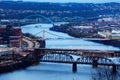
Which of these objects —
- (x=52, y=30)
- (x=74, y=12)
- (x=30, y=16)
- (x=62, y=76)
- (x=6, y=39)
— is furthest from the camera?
(x=74, y=12)

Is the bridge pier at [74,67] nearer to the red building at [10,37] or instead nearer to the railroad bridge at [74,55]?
the railroad bridge at [74,55]

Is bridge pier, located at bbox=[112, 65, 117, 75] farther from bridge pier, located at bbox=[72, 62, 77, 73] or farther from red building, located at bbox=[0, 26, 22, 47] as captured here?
red building, located at bbox=[0, 26, 22, 47]

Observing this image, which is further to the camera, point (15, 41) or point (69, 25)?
point (69, 25)

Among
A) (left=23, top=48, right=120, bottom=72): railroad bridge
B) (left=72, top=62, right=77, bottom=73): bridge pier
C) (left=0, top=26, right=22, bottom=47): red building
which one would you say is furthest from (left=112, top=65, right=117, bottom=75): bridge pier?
(left=0, top=26, right=22, bottom=47): red building

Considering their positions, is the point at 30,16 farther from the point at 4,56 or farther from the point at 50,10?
the point at 4,56

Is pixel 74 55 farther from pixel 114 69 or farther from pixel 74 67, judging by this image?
pixel 114 69

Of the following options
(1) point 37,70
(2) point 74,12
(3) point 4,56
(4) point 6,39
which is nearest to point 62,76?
(1) point 37,70

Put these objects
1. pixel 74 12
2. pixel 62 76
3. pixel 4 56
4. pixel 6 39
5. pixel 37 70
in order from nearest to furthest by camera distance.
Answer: pixel 62 76
pixel 37 70
pixel 4 56
pixel 6 39
pixel 74 12

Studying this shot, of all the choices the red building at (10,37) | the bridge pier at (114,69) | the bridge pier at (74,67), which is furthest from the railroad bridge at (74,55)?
the red building at (10,37)

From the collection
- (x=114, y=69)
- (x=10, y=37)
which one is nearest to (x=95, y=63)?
(x=114, y=69)
